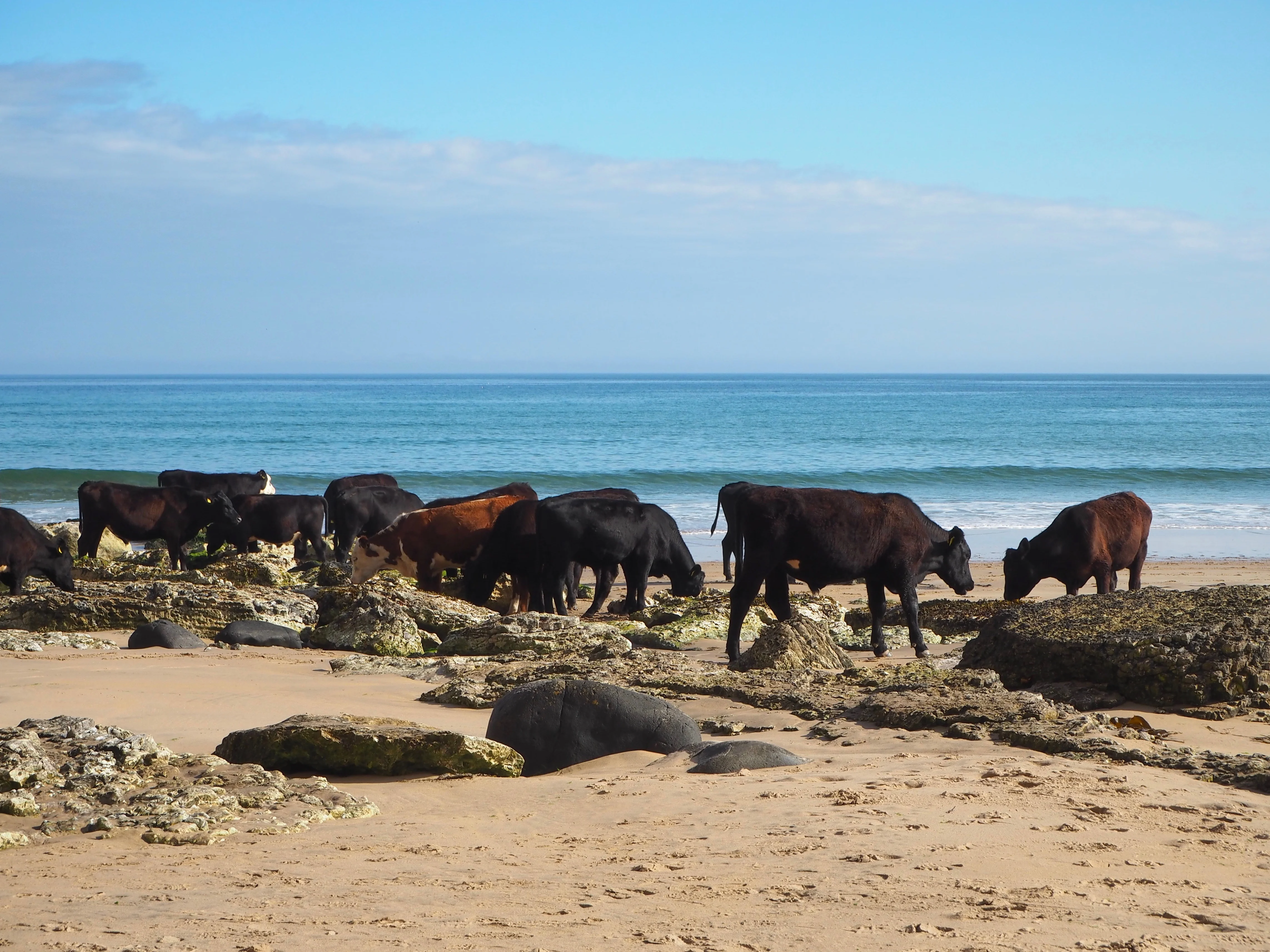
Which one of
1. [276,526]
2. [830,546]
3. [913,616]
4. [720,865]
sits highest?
[830,546]

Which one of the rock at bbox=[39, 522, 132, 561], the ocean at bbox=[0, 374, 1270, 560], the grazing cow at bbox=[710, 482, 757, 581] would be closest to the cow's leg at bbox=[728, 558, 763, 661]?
the grazing cow at bbox=[710, 482, 757, 581]

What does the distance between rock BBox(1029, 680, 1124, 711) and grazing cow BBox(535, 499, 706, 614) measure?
668 cm

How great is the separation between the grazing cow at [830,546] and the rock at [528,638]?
1211mm

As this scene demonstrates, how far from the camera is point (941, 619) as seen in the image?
40.8 feet

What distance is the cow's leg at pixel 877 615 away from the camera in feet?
34.4

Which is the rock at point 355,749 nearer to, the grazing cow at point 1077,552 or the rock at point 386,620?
the rock at point 386,620

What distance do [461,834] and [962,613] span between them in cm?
886

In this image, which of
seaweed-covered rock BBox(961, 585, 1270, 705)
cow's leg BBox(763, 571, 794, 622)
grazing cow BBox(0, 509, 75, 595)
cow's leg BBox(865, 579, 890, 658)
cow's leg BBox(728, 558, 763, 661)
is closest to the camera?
seaweed-covered rock BBox(961, 585, 1270, 705)

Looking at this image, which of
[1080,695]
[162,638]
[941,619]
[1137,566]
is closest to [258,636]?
[162,638]

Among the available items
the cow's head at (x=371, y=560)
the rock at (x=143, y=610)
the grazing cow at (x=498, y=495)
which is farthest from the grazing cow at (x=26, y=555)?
the grazing cow at (x=498, y=495)

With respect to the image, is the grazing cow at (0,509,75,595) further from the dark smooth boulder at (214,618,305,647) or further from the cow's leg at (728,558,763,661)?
the cow's leg at (728,558,763,661)

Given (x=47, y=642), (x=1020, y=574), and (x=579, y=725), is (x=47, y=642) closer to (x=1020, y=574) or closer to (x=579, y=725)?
(x=579, y=725)

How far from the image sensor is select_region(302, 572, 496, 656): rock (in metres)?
10.2

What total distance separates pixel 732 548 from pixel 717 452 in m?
35.2
